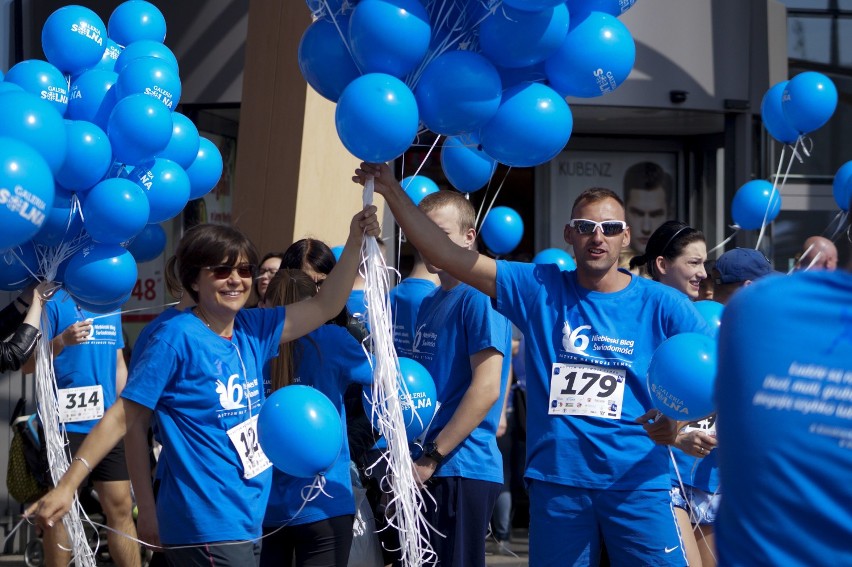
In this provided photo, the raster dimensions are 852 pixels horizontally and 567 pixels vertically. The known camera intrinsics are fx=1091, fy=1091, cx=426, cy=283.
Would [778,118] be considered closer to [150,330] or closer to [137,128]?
[137,128]

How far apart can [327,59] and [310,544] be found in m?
1.83

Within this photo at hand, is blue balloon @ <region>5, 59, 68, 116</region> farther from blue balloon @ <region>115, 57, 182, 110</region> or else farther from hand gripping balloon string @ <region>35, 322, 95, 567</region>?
hand gripping balloon string @ <region>35, 322, 95, 567</region>

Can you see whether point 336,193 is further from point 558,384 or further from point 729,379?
point 729,379

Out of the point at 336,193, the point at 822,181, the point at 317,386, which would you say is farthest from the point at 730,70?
the point at 317,386

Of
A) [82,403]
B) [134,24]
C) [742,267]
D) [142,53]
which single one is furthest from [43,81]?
[742,267]

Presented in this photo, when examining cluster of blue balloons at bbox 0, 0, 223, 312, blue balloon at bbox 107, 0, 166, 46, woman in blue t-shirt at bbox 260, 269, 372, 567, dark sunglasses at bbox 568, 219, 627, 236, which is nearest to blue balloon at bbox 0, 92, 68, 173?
cluster of blue balloons at bbox 0, 0, 223, 312

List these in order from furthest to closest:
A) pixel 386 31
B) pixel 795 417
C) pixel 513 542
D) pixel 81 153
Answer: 1. pixel 513 542
2. pixel 81 153
3. pixel 386 31
4. pixel 795 417

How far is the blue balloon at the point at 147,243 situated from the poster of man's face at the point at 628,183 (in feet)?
21.1

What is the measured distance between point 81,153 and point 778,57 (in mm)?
8065

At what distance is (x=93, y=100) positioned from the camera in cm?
495

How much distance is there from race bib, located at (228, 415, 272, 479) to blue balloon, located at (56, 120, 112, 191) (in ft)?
4.28

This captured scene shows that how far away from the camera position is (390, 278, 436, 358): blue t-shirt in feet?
16.3

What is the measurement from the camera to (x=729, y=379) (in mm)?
1644

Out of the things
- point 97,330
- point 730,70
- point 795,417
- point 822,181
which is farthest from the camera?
point 822,181
